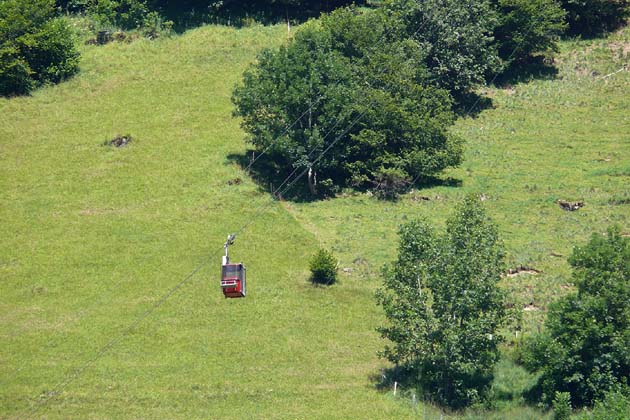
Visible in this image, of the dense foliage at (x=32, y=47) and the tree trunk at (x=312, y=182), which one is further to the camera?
the dense foliage at (x=32, y=47)

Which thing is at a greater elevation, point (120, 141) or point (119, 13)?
point (119, 13)

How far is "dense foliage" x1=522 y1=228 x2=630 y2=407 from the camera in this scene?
66875 millimetres

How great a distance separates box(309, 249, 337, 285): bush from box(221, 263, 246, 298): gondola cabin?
15.9 metres

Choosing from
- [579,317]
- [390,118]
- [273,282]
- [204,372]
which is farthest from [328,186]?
[579,317]

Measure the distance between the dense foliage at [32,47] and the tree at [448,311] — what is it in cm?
4931

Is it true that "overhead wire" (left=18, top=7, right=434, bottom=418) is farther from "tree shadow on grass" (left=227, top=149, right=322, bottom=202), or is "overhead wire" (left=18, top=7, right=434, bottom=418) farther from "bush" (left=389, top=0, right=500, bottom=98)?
"bush" (left=389, top=0, right=500, bottom=98)

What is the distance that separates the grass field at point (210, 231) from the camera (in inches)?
2830

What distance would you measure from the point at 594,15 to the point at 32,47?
49241 millimetres

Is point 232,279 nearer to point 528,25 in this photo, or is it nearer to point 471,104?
point 471,104

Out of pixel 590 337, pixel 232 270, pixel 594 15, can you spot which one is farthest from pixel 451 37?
pixel 232 270

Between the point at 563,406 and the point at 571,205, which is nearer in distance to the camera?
the point at 563,406

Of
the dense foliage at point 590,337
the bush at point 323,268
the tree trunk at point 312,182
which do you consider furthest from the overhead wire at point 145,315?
the dense foliage at point 590,337

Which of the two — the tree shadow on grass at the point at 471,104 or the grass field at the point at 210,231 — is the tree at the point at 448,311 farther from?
the tree shadow on grass at the point at 471,104

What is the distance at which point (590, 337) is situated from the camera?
66938mm
